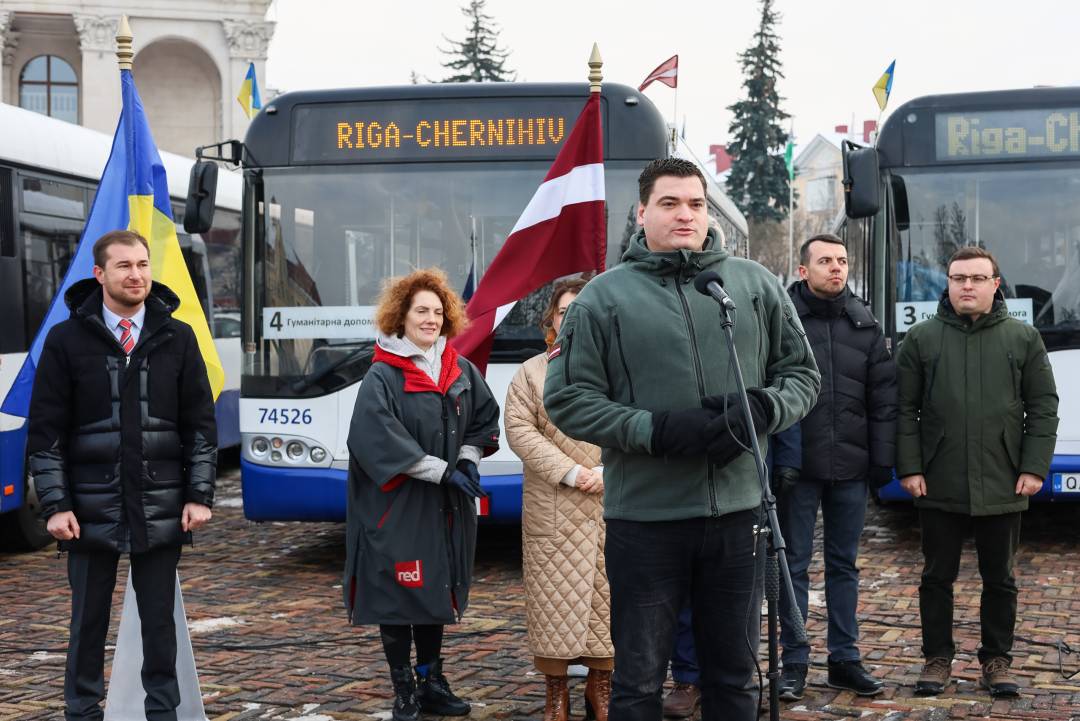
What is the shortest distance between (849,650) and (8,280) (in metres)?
6.13

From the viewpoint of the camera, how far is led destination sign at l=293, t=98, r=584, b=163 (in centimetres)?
865

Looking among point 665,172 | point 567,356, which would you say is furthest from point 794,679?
point 665,172

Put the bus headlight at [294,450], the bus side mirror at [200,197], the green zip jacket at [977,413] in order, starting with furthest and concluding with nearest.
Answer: the bus headlight at [294,450]
the bus side mirror at [200,197]
the green zip jacket at [977,413]

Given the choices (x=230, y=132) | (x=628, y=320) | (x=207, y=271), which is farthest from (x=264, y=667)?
(x=230, y=132)

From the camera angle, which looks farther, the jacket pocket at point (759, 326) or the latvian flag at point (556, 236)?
the latvian flag at point (556, 236)

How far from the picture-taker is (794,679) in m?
5.77

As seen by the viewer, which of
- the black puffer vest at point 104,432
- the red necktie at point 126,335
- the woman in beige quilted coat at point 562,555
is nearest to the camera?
the black puffer vest at point 104,432

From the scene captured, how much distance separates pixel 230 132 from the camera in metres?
41.5

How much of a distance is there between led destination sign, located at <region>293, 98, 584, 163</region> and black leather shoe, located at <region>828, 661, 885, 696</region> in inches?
153

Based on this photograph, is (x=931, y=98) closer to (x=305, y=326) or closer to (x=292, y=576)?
(x=305, y=326)

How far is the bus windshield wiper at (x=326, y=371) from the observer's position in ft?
28.1

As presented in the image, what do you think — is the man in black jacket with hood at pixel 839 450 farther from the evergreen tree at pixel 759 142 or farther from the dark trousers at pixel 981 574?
the evergreen tree at pixel 759 142

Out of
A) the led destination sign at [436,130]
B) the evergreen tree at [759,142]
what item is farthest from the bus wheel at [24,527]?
the evergreen tree at [759,142]

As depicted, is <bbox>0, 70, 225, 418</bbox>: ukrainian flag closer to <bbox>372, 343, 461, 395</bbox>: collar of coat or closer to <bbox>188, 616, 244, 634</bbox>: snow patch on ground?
<bbox>372, 343, 461, 395</bbox>: collar of coat
